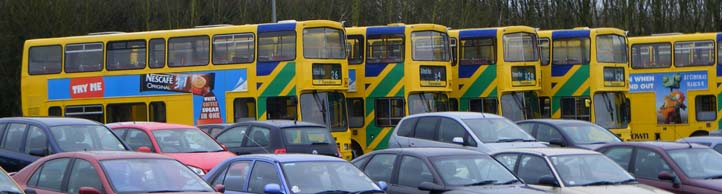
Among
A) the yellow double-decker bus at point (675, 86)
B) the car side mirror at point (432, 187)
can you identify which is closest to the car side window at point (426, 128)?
the car side mirror at point (432, 187)

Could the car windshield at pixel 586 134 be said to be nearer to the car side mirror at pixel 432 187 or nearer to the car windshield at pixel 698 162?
the car windshield at pixel 698 162

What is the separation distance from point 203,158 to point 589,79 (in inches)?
627

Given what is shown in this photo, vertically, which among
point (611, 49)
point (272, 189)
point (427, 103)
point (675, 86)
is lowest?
point (272, 189)

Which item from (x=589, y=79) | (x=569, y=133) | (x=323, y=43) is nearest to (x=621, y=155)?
(x=569, y=133)

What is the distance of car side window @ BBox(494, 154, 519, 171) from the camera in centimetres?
1614

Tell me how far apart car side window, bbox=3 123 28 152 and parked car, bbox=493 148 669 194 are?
23.2ft

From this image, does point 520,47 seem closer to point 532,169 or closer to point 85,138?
point 85,138

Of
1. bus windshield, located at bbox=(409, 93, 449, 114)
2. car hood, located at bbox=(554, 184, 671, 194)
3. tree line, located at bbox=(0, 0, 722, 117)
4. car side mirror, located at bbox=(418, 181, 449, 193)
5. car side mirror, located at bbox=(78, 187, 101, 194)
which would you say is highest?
tree line, located at bbox=(0, 0, 722, 117)

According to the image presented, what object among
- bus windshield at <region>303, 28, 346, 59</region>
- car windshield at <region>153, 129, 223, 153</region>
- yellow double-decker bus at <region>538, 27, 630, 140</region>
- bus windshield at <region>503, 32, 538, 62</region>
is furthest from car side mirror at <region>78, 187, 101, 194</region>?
yellow double-decker bus at <region>538, 27, 630, 140</region>

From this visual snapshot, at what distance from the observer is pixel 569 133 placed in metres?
22.7

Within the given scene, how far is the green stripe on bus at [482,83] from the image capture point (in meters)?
32.4

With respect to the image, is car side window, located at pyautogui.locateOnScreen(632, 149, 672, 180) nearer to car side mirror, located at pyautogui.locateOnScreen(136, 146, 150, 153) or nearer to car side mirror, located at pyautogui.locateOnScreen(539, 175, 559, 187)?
car side mirror, located at pyautogui.locateOnScreen(539, 175, 559, 187)

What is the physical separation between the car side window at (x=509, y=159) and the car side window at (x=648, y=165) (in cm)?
199

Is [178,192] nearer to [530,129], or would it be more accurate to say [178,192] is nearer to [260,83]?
[530,129]
